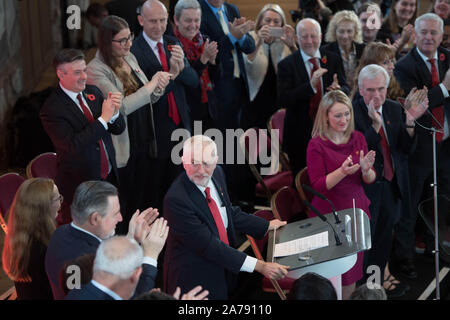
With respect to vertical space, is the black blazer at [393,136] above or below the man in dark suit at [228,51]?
below

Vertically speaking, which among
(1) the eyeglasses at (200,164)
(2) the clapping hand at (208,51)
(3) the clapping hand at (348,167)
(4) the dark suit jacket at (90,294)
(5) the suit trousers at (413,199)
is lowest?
(5) the suit trousers at (413,199)

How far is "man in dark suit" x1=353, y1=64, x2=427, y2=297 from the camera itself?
4.83 meters

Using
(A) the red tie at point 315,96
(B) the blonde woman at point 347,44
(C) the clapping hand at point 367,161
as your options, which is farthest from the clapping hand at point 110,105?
(B) the blonde woman at point 347,44

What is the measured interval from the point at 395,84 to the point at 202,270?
2559 mm

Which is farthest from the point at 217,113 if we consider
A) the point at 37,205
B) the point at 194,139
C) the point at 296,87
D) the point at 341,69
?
the point at 37,205

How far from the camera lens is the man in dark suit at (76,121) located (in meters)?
4.34

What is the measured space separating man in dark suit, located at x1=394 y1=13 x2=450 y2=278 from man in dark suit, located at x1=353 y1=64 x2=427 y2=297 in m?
0.44

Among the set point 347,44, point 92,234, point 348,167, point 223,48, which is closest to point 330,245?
point 348,167

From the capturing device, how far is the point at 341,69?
5.95 metres

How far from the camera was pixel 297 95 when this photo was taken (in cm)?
577

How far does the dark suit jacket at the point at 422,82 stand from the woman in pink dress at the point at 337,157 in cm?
111

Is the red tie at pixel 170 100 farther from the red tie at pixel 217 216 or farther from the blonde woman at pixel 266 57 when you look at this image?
the red tie at pixel 217 216
